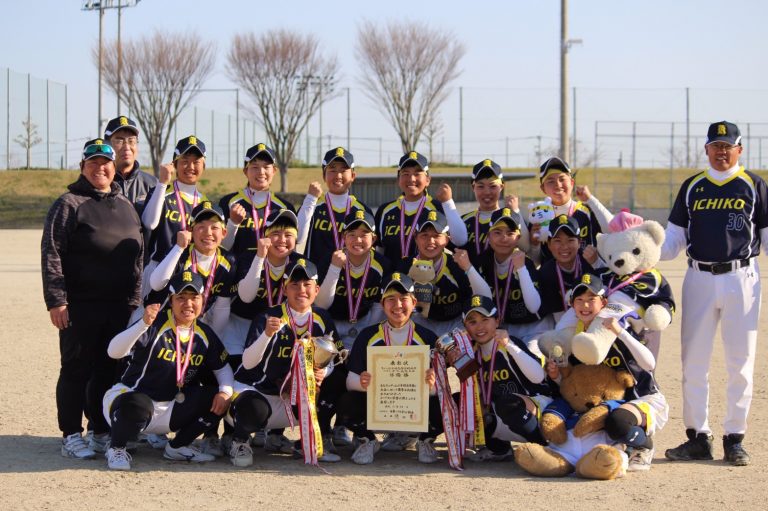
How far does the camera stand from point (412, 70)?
1603 inches

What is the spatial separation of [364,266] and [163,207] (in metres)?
1.61

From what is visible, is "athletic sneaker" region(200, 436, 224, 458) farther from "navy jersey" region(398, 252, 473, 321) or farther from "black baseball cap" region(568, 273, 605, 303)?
"black baseball cap" region(568, 273, 605, 303)

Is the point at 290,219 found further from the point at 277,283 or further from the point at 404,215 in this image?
the point at 404,215

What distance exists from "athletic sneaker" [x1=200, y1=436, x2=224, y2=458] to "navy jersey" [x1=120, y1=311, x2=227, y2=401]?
0.48 metres

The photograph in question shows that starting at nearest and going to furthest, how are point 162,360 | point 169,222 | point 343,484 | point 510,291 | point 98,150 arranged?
point 343,484 → point 162,360 → point 98,150 → point 510,291 → point 169,222

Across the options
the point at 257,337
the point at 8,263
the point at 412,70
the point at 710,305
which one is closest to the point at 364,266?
the point at 257,337

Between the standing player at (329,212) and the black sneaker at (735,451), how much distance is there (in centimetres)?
314

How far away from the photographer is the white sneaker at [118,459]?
240 inches

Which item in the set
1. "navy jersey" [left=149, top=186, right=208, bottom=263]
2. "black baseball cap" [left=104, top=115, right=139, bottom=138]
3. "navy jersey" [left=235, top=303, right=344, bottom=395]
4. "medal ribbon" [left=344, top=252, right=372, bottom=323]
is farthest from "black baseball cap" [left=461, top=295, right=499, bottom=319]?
"black baseball cap" [left=104, top=115, right=139, bottom=138]

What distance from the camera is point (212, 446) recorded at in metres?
6.65

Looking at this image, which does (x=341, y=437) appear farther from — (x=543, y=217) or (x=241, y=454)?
(x=543, y=217)

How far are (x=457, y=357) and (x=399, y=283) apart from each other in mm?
649

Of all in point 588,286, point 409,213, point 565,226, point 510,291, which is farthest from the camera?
point 409,213

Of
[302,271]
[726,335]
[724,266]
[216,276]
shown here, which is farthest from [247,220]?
[726,335]
